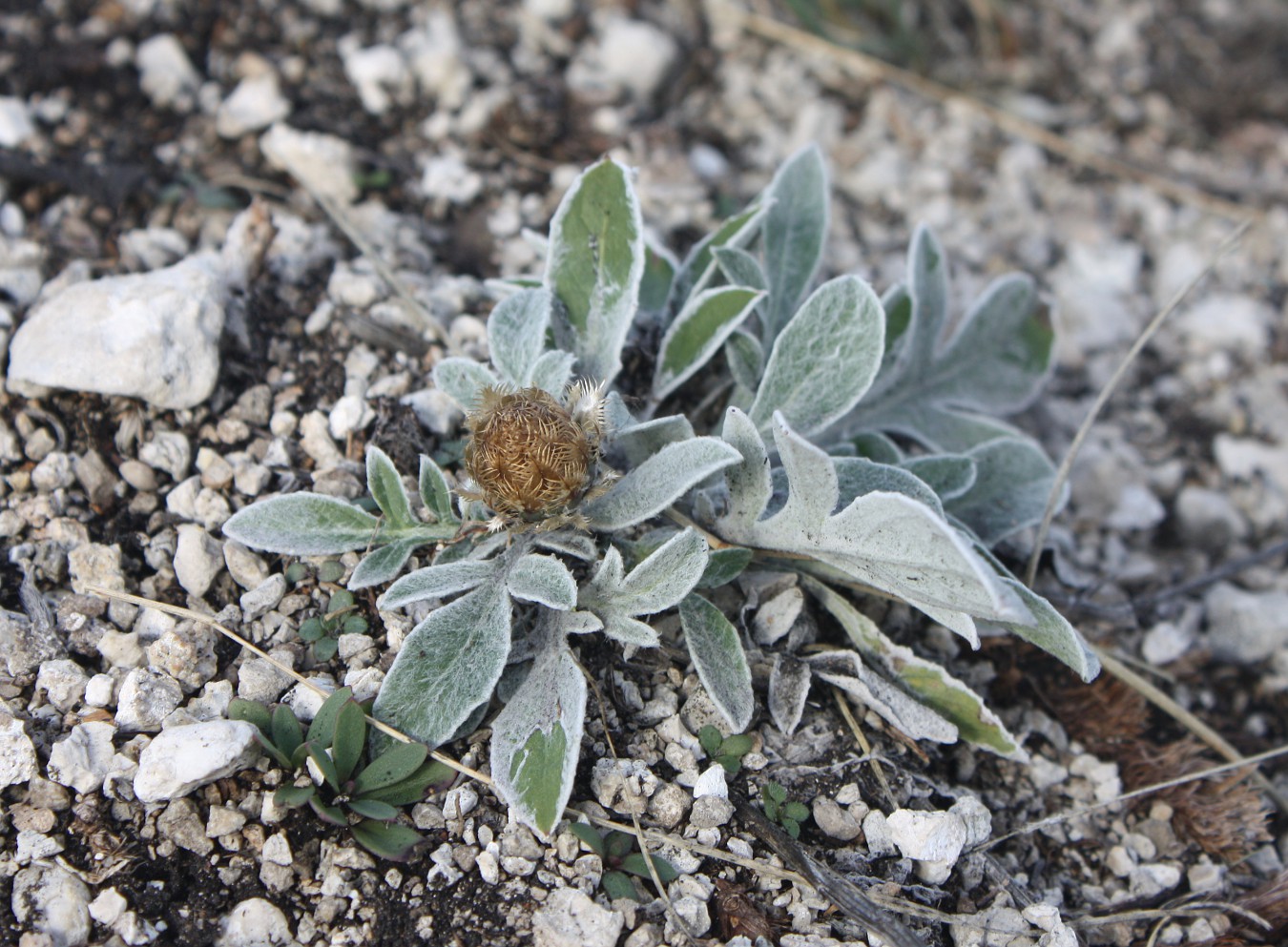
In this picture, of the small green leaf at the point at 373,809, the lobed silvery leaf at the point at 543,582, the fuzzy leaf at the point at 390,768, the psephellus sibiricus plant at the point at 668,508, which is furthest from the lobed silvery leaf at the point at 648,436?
the small green leaf at the point at 373,809

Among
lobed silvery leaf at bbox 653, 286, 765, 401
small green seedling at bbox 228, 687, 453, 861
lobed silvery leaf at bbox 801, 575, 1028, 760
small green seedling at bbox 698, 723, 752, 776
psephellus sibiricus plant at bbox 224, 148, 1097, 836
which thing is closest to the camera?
small green seedling at bbox 228, 687, 453, 861

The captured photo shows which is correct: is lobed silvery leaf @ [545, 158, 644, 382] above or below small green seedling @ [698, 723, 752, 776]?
above

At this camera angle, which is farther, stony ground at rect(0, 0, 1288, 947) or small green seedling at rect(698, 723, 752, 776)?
small green seedling at rect(698, 723, 752, 776)

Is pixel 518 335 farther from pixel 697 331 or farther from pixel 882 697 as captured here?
pixel 882 697

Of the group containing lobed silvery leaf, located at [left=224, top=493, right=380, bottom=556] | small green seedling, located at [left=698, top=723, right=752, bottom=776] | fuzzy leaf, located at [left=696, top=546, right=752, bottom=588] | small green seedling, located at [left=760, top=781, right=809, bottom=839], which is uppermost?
fuzzy leaf, located at [left=696, top=546, right=752, bottom=588]

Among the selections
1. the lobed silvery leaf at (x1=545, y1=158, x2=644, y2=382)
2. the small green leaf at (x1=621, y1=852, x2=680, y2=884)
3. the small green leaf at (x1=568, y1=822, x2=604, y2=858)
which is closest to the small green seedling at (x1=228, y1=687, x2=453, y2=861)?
the small green leaf at (x1=568, y1=822, x2=604, y2=858)

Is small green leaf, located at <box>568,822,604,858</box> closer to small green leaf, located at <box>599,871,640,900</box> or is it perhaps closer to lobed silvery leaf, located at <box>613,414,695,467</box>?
small green leaf, located at <box>599,871,640,900</box>

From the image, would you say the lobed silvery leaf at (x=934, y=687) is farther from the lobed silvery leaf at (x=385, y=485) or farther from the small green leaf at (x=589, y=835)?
the lobed silvery leaf at (x=385, y=485)
